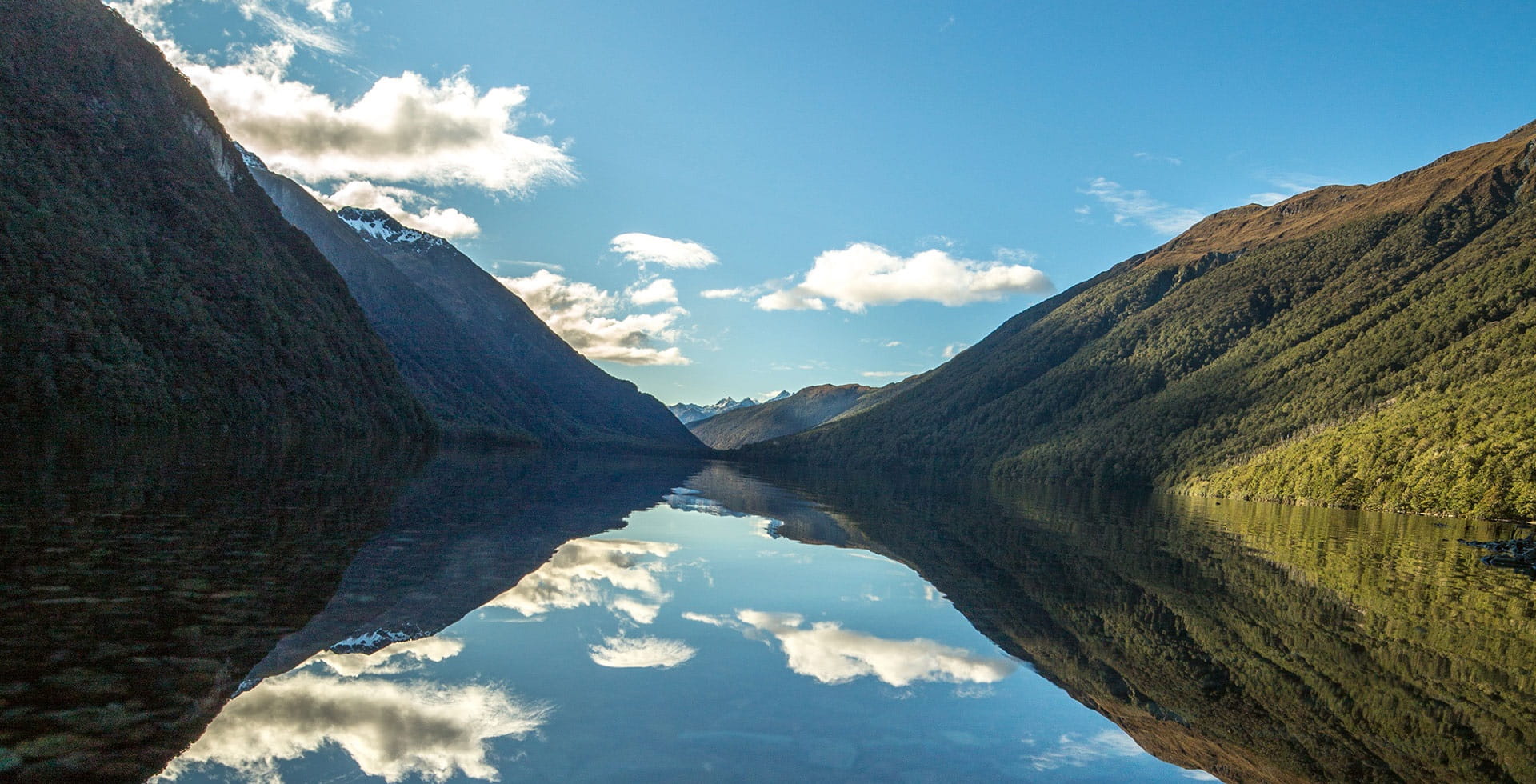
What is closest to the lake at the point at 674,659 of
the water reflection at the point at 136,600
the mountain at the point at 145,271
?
the water reflection at the point at 136,600

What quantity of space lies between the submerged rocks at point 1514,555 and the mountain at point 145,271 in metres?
110

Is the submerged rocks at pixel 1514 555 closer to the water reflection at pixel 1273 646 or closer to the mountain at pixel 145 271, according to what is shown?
the water reflection at pixel 1273 646

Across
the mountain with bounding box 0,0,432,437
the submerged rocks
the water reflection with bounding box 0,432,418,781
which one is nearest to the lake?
the water reflection with bounding box 0,432,418,781

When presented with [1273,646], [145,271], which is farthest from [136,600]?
[145,271]

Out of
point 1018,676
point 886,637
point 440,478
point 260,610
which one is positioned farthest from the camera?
point 440,478

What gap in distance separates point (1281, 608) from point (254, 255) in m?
169

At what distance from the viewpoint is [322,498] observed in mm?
30734

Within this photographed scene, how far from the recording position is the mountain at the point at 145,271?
3516 inches

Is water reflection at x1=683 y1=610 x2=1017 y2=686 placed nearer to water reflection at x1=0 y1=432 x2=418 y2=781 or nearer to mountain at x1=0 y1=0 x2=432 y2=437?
water reflection at x1=0 y1=432 x2=418 y2=781

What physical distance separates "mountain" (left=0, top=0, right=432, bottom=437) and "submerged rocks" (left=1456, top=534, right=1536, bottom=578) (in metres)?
110

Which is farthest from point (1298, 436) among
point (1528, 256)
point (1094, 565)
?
point (1094, 565)

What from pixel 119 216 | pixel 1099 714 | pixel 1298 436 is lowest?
pixel 1099 714

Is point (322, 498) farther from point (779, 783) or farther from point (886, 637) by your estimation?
point (779, 783)

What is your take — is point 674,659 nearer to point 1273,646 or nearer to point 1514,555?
point 1273,646
